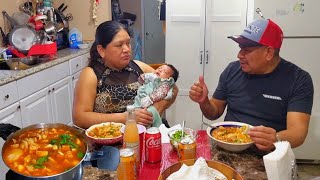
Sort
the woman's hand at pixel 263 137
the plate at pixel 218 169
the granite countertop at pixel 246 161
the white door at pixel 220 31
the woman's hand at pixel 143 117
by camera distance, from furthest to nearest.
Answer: the white door at pixel 220 31 → the woman's hand at pixel 143 117 → the woman's hand at pixel 263 137 → the granite countertop at pixel 246 161 → the plate at pixel 218 169

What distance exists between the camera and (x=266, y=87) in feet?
5.45

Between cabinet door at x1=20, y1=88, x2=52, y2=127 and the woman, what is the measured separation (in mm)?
880

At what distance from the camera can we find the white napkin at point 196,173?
0.90m

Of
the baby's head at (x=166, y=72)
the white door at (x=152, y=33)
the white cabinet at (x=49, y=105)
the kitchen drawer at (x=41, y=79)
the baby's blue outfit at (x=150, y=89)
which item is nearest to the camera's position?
the baby's blue outfit at (x=150, y=89)

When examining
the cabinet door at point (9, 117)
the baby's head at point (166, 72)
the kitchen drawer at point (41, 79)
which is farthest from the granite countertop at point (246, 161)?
the kitchen drawer at point (41, 79)

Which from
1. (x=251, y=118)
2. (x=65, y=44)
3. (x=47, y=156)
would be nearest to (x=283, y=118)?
(x=251, y=118)

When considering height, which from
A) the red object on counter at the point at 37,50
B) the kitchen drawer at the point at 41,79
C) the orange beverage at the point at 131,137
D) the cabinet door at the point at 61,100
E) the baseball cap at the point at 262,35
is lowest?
the cabinet door at the point at 61,100

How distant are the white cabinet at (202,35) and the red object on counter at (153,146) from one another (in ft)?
7.15

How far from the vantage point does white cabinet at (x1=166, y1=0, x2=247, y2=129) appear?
122 inches

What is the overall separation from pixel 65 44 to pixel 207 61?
1.73 metres

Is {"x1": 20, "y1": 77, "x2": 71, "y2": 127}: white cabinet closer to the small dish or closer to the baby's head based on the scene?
the baby's head

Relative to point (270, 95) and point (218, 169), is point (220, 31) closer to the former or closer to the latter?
point (270, 95)

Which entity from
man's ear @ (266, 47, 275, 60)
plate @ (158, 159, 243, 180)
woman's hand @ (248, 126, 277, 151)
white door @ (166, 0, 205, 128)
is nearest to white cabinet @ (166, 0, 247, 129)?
white door @ (166, 0, 205, 128)

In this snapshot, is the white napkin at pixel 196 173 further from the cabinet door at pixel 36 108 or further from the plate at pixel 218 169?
the cabinet door at pixel 36 108
